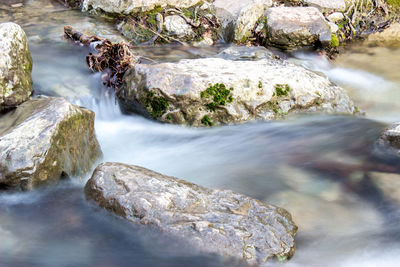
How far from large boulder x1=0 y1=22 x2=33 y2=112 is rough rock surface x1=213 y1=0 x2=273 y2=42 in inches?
169

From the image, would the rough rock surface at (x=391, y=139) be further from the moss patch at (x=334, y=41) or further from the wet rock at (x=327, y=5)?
the wet rock at (x=327, y=5)

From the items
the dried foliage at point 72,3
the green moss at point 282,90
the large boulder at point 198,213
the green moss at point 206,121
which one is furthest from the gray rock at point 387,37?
the large boulder at point 198,213

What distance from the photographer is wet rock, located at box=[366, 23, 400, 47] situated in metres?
9.48

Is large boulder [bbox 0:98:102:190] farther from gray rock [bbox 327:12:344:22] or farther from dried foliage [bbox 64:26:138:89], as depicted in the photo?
gray rock [bbox 327:12:344:22]

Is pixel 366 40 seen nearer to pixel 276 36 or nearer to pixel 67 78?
pixel 276 36

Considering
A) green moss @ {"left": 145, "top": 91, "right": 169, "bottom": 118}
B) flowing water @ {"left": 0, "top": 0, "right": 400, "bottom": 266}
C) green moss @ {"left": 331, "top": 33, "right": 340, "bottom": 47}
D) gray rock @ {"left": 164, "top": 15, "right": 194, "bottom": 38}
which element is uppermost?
gray rock @ {"left": 164, "top": 15, "right": 194, "bottom": 38}

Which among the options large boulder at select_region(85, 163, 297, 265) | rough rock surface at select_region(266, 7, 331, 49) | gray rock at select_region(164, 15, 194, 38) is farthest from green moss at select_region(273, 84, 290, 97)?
gray rock at select_region(164, 15, 194, 38)

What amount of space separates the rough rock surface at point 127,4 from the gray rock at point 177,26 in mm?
427

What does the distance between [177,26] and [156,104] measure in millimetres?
3321

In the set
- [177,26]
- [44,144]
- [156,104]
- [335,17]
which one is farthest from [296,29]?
[44,144]

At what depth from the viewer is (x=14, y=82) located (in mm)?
5121

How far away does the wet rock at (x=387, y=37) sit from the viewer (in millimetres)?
9477

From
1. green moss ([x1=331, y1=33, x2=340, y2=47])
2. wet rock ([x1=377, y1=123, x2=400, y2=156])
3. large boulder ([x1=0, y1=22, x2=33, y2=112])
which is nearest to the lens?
wet rock ([x1=377, y1=123, x2=400, y2=156])

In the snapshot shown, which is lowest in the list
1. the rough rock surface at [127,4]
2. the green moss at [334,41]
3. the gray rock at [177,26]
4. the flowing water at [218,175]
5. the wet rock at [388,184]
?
the flowing water at [218,175]
